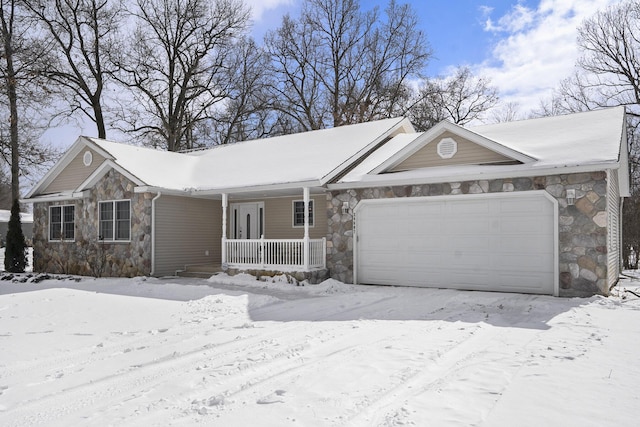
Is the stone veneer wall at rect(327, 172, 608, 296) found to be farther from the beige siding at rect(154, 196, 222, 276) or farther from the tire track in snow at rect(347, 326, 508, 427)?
the beige siding at rect(154, 196, 222, 276)

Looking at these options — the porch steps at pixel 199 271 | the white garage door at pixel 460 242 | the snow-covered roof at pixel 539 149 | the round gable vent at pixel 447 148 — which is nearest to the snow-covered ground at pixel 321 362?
the white garage door at pixel 460 242

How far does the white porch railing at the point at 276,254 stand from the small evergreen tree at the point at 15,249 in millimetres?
8772

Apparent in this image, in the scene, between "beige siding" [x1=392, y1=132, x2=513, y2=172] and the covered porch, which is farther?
the covered porch

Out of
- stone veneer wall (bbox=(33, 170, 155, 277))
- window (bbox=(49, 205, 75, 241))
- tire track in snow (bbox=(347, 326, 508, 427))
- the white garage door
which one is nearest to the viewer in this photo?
tire track in snow (bbox=(347, 326, 508, 427))

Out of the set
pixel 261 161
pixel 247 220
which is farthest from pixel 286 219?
pixel 261 161

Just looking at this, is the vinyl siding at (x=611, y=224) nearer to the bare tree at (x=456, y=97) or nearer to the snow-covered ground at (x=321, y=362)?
the snow-covered ground at (x=321, y=362)

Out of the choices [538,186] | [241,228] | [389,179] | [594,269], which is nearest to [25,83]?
[241,228]

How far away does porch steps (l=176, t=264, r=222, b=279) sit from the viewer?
45.5 ft

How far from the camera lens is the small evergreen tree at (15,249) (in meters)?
16.9

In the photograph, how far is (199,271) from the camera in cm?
1419

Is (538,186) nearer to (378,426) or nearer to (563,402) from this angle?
(563,402)

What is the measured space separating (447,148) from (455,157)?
30 centimetres

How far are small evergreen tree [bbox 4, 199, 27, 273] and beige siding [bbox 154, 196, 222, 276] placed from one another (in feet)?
22.8

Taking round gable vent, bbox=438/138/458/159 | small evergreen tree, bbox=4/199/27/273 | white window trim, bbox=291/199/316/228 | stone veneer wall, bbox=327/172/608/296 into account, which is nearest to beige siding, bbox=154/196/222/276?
white window trim, bbox=291/199/316/228
